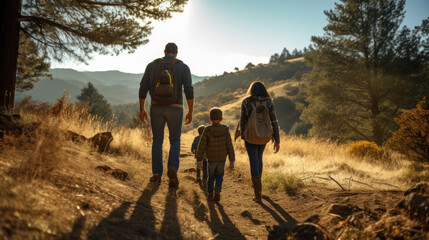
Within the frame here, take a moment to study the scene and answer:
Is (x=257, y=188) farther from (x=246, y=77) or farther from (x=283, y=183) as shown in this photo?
(x=246, y=77)

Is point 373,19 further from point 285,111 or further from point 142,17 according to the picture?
point 285,111

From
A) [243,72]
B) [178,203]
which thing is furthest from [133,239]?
[243,72]

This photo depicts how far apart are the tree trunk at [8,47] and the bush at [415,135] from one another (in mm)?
9772

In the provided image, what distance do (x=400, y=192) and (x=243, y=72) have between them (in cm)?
10956

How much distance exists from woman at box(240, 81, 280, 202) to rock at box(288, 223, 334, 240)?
1.79m

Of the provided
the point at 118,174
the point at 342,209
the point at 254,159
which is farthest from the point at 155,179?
the point at 342,209

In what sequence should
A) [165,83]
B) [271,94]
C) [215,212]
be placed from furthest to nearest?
[271,94] → [165,83] → [215,212]

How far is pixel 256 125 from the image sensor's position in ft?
11.4

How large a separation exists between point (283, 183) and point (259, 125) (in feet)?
5.21

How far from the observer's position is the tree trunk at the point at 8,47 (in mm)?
4723

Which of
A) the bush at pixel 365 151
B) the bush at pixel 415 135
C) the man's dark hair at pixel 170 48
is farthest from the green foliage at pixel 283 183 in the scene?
the bush at pixel 365 151

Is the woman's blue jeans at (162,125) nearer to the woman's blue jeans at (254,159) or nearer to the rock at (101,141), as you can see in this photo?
the woman's blue jeans at (254,159)

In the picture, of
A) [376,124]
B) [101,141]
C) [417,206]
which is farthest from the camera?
[376,124]

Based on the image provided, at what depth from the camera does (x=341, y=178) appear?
15.6 feet
